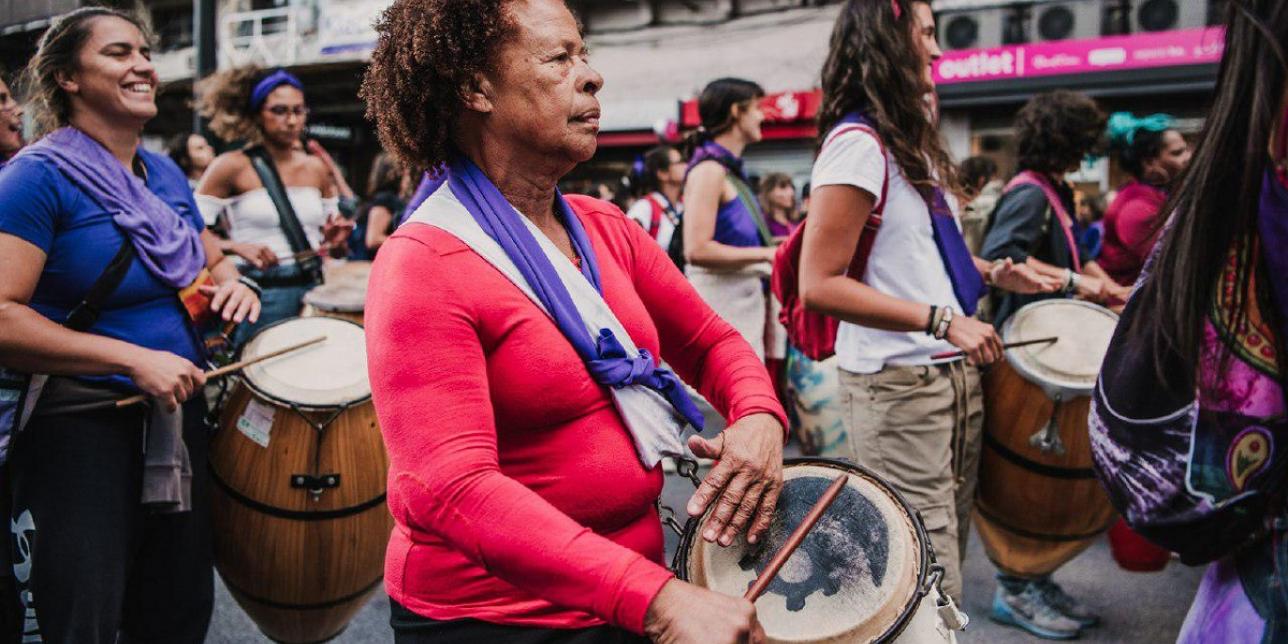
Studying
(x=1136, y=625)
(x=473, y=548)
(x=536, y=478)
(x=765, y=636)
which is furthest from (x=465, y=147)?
(x=1136, y=625)

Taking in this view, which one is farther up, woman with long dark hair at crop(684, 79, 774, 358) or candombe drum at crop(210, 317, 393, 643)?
woman with long dark hair at crop(684, 79, 774, 358)

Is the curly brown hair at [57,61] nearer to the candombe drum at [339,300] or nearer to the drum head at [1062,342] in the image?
the candombe drum at [339,300]

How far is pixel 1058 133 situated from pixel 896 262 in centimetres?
174

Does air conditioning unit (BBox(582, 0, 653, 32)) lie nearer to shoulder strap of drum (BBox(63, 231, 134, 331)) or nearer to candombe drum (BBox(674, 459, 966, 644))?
shoulder strap of drum (BBox(63, 231, 134, 331))

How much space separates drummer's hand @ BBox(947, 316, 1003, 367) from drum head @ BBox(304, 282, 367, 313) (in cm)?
233

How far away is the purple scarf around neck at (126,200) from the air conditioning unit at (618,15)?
57.4 feet

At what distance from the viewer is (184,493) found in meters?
2.80

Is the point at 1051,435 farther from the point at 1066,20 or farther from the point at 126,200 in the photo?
the point at 1066,20

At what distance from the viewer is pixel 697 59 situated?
61.6 feet

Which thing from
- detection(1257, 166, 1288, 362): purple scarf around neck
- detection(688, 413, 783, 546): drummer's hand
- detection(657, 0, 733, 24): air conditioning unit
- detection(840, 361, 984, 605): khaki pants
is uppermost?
detection(657, 0, 733, 24): air conditioning unit

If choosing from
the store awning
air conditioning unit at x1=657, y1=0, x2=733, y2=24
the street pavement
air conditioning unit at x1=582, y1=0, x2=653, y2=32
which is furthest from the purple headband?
air conditioning unit at x1=582, y1=0, x2=653, y2=32

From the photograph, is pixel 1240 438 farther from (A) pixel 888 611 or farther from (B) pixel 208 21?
(B) pixel 208 21

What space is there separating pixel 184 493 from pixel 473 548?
5.68ft

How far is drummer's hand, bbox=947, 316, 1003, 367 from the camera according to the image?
2.62 meters
